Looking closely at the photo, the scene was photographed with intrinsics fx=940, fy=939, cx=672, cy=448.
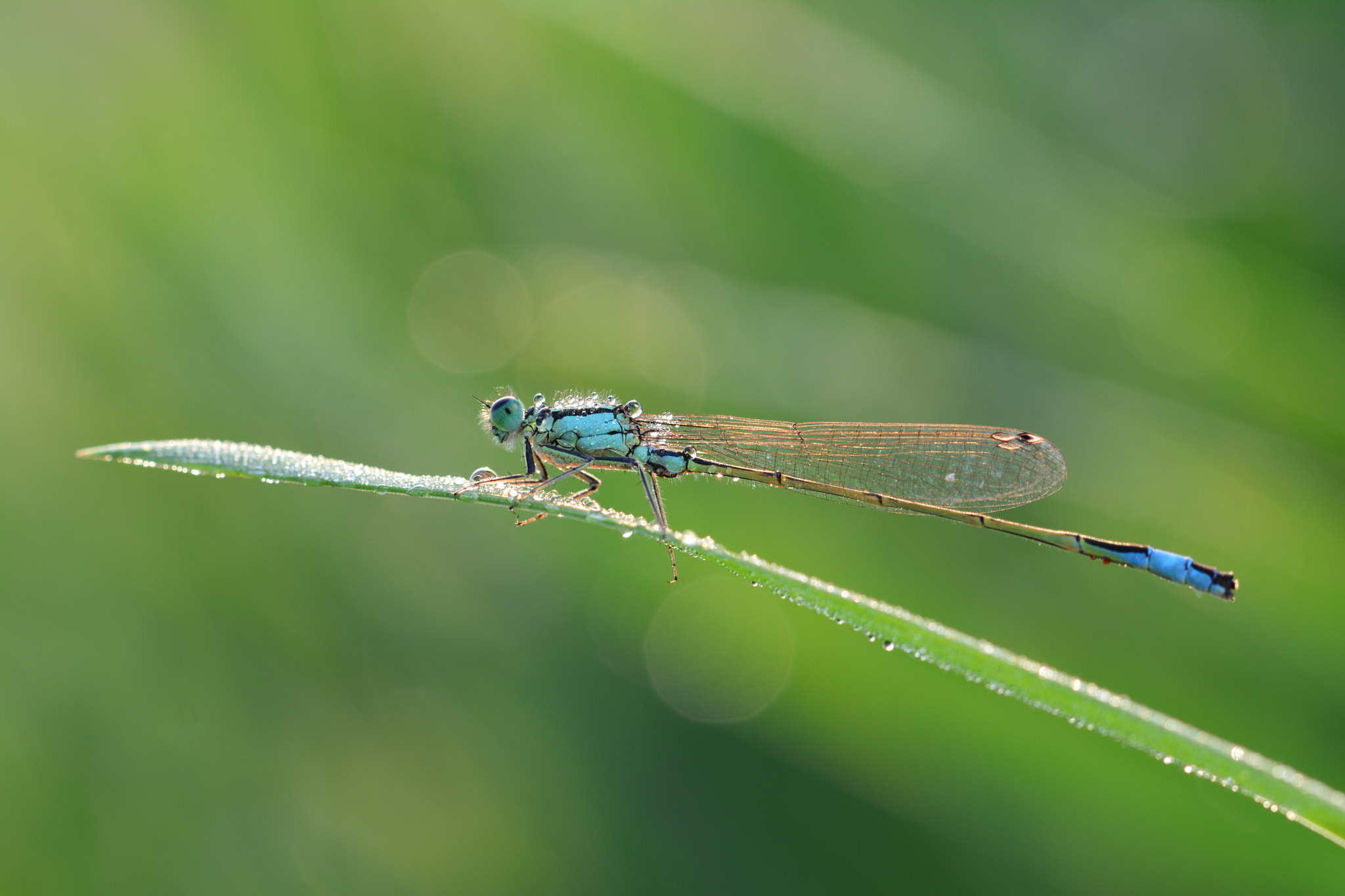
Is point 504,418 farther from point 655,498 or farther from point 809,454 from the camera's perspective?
point 809,454

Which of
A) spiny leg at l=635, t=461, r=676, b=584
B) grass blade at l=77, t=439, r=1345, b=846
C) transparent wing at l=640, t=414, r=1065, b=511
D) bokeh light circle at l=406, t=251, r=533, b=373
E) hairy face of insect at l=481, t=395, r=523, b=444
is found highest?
bokeh light circle at l=406, t=251, r=533, b=373

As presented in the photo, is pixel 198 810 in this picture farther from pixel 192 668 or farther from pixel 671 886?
pixel 671 886

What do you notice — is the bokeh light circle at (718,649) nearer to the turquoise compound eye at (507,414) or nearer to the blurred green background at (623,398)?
the blurred green background at (623,398)

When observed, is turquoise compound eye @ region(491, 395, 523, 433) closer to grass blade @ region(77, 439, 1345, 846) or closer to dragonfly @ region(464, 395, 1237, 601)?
dragonfly @ region(464, 395, 1237, 601)

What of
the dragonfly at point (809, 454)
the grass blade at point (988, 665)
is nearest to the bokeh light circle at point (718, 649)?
the dragonfly at point (809, 454)

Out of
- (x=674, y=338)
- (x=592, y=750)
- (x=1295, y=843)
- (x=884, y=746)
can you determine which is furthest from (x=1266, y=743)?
(x=674, y=338)

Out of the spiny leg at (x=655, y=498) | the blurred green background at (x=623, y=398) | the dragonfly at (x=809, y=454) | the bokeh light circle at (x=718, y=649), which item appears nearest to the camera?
the blurred green background at (x=623, y=398)

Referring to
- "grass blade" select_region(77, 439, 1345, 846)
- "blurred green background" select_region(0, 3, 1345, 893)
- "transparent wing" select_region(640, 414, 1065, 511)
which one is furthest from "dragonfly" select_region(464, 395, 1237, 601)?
"grass blade" select_region(77, 439, 1345, 846)
